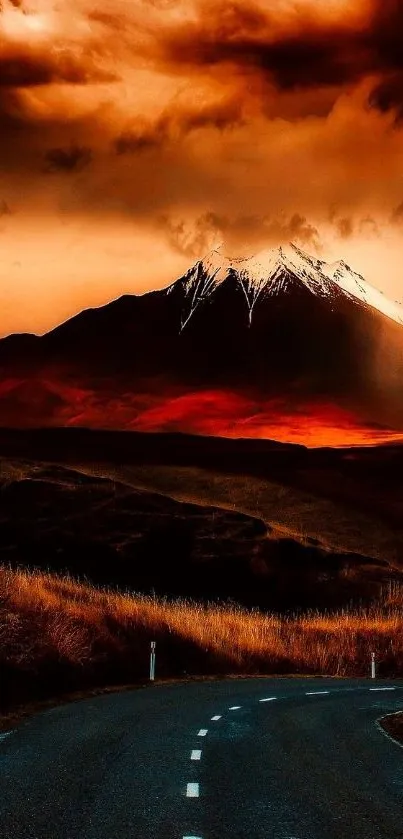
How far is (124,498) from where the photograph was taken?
96.8 metres

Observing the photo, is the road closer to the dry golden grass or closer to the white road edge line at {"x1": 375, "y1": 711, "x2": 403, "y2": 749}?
the white road edge line at {"x1": 375, "y1": 711, "x2": 403, "y2": 749}

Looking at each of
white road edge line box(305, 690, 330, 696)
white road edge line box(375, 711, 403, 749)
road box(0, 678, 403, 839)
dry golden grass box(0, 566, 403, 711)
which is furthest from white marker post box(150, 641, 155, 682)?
white road edge line box(375, 711, 403, 749)

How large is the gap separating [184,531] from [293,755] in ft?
234

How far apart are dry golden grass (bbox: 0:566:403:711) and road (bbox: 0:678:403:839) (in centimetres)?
316

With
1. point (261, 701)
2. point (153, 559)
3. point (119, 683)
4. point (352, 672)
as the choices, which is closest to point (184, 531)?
point (153, 559)

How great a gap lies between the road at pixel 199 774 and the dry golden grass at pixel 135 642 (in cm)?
316

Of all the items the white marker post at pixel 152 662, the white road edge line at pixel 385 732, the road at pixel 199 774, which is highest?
the road at pixel 199 774

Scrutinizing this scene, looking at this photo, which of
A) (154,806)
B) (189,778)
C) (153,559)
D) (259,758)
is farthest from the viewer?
(153,559)

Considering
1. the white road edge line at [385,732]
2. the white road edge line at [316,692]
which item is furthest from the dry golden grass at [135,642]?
the white road edge line at [385,732]

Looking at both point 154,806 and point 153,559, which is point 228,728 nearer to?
point 154,806

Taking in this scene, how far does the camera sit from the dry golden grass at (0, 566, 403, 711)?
24344 mm

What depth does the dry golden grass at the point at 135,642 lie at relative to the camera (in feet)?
79.9

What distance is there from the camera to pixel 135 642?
3212cm

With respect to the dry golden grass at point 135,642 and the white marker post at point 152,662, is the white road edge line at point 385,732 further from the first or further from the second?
the white marker post at point 152,662
